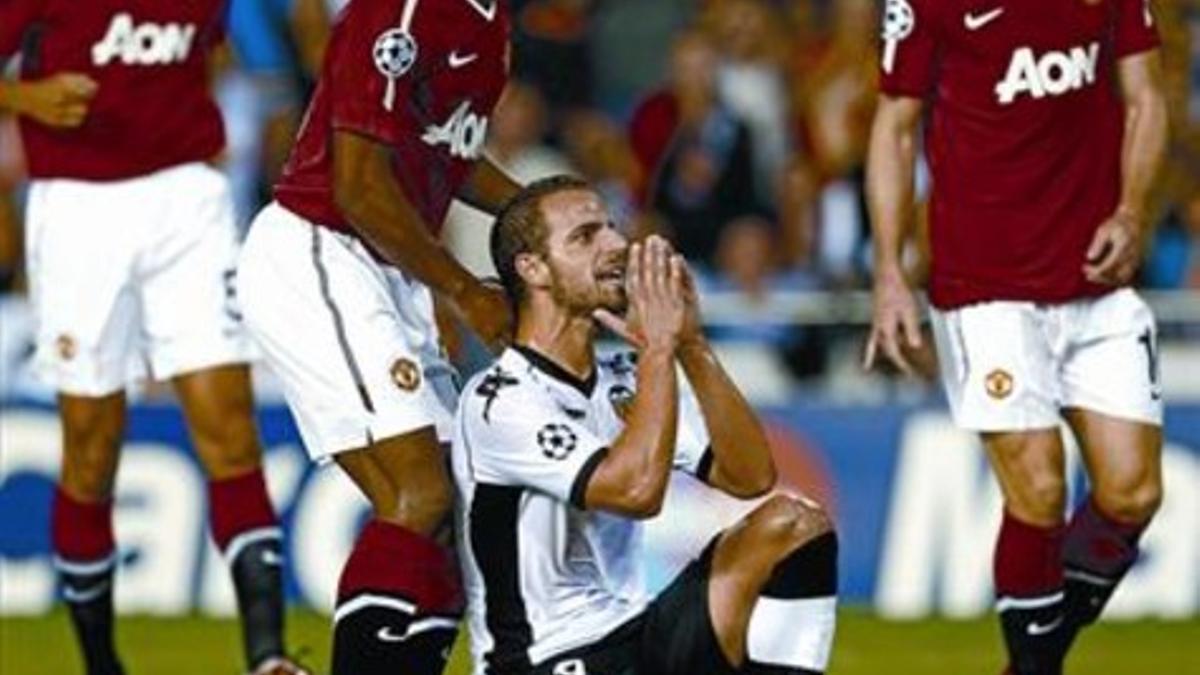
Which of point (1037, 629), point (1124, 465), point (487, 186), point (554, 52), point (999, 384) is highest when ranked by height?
point (487, 186)

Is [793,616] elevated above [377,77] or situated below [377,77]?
below

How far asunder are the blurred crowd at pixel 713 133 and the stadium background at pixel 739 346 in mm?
14

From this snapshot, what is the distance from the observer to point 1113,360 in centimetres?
1182

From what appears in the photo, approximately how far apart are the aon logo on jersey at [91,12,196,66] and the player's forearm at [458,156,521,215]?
5.40ft

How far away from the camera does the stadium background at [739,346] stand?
15.6m

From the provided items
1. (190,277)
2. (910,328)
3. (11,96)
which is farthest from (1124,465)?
(11,96)

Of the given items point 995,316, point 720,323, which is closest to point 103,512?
point 995,316

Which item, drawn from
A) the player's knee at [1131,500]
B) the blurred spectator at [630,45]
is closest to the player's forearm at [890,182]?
the player's knee at [1131,500]

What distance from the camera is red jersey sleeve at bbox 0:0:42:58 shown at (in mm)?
12406

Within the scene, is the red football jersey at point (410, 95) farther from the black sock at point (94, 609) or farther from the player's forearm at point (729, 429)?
the black sock at point (94, 609)

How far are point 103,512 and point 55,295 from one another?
669 millimetres

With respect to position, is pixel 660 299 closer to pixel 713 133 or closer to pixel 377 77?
pixel 377 77

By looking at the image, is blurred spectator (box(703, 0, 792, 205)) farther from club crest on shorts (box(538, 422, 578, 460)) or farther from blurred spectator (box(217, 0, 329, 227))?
club crest on shorts (box(538, 422, 578, 460))

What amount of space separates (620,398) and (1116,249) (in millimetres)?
2146
